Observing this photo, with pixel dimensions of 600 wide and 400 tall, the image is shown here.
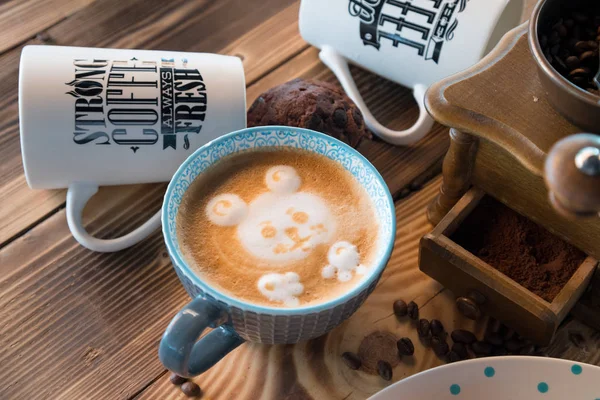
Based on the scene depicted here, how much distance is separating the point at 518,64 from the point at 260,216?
36cm

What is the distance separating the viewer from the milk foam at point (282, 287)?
2.45ft

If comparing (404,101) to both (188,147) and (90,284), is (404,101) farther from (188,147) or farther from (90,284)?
(90,284)

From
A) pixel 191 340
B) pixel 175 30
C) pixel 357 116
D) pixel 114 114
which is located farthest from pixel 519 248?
pixel 175 30

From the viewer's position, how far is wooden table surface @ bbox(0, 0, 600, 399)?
2.79 feet

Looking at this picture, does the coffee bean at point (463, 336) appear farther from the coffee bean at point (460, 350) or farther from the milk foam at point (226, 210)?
the milk foam at point (226, 210)

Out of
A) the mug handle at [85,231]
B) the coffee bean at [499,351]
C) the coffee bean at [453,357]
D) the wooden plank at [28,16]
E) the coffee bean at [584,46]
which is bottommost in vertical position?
the coffee bean at [499,351]

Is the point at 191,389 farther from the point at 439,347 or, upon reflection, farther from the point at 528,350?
the point at 528,350

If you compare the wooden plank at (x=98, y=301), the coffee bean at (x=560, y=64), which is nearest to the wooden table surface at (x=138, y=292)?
the wooden plank at (x=98, y=301)

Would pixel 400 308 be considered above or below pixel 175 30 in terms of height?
below

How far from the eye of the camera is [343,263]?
0.78m

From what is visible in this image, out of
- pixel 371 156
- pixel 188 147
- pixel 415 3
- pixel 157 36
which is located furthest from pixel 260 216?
pixel 157 36

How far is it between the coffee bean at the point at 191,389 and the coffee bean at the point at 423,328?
0.94 feet

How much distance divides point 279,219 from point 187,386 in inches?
9.2

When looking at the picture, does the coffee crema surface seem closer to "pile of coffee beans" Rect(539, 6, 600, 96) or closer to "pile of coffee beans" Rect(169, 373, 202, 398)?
"pile of coffee beans" Rect(169, 373, 202, 398)
